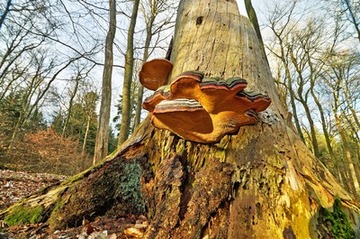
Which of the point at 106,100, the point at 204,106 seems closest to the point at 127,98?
the point at 106,100

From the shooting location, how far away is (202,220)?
45.5 inches

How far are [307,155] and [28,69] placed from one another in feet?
71.6

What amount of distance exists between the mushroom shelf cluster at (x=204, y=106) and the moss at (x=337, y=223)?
1.89 feet

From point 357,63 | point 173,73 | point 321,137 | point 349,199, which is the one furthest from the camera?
point 321,137

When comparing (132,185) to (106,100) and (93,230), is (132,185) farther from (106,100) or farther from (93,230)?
(106,100)

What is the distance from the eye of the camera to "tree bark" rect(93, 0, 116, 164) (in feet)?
19.4

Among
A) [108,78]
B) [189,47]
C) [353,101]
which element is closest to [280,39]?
[353,101]

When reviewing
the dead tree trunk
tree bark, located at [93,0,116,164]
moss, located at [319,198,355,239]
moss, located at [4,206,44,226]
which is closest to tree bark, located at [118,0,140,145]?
tree bark, located at [93,0,116,164]

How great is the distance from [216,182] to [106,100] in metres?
5.39

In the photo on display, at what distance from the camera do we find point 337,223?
3.73ft

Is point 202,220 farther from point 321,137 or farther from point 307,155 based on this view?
point 321,137

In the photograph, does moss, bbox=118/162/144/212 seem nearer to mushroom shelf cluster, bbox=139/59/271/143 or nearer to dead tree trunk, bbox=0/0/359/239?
dead tree trunk, bbox=0/0/359/239

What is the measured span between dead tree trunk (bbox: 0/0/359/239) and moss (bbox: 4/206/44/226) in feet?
0.07

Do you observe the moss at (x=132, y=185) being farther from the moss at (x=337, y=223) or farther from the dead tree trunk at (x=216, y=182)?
the moss at (x=337, y=223)
